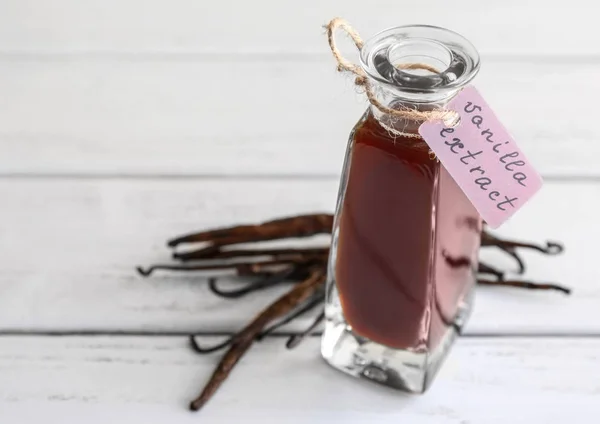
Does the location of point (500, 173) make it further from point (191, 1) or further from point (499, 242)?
point (191, 1)

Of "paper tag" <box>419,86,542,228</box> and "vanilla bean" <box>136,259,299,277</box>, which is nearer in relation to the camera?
"paper tag" <box>419,86,542,228</box>

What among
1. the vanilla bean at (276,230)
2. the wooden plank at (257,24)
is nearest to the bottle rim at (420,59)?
the vanilla bean at (276,230)

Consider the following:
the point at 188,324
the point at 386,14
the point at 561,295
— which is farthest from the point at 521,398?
the point at 386,14

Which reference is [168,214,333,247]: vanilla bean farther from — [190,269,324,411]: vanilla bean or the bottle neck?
the bottle neck

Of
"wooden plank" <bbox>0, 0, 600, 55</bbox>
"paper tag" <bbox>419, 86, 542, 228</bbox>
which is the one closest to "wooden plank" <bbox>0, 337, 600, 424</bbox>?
"paper tag" <bbox>419, 86, 542, 228</bbox>

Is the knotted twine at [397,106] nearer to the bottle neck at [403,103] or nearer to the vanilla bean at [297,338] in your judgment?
the bottle neck at [403,103]

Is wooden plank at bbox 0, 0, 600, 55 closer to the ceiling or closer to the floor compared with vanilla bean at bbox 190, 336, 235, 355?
closer to the ceiling

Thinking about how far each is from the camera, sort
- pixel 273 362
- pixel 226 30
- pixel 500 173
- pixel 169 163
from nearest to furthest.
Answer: pixel 500 173 < pixel 273 362 < pixel 169 163 < pixel 226 30

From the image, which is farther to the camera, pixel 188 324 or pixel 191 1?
pixel 191 1
